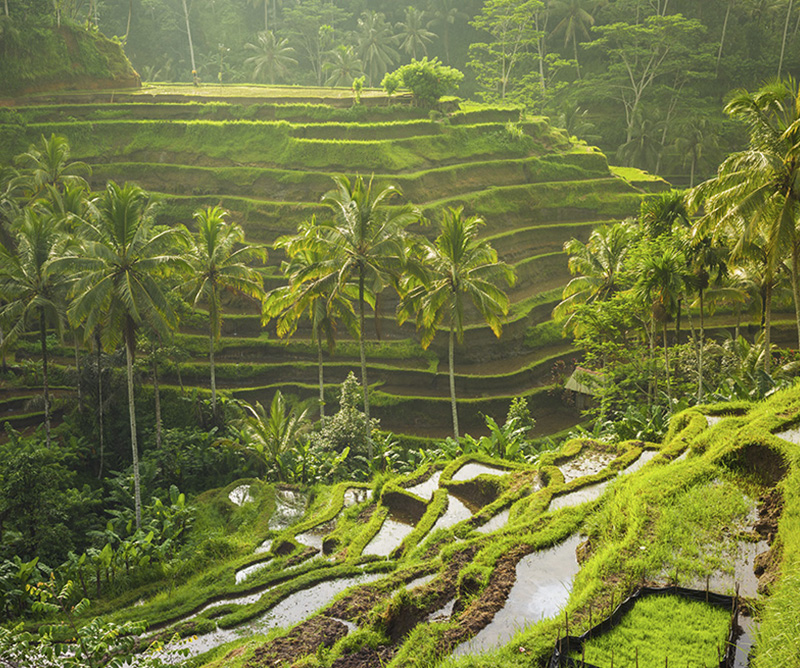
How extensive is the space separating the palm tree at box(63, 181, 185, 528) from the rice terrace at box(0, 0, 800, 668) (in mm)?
87

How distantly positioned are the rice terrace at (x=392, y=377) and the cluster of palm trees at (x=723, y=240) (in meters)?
0.10

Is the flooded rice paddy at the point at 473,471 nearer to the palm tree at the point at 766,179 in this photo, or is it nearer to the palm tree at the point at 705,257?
the palm tree at the point at 705,257

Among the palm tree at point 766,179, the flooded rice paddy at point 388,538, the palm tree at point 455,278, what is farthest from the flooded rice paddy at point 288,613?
the palm tree at point 766,179

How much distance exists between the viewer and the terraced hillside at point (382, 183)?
1099 inches

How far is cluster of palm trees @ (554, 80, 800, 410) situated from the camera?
47.1 feet

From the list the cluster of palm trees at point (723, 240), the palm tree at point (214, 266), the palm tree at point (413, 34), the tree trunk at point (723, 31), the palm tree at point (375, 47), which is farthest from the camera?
the palm tree at point (413, 34)

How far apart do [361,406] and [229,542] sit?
11106 millimetres

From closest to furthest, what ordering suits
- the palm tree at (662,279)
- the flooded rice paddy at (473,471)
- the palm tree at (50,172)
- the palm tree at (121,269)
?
the flooded rice paddy at (473,471)
the palm tree at (121,269)
the palm tree at (662,279)
the palm tree at (50,172)

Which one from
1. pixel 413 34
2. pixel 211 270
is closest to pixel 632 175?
pixel 211 270

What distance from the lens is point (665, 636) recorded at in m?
7.05

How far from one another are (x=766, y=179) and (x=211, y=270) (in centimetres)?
1742

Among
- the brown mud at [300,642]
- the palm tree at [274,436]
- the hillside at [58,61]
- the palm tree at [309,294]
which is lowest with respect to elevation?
the palm tree at [274,436]

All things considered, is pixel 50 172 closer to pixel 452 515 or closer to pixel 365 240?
pixel 365 240

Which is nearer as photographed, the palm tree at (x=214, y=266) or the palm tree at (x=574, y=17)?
the palm tree at (x=214, y=266)
